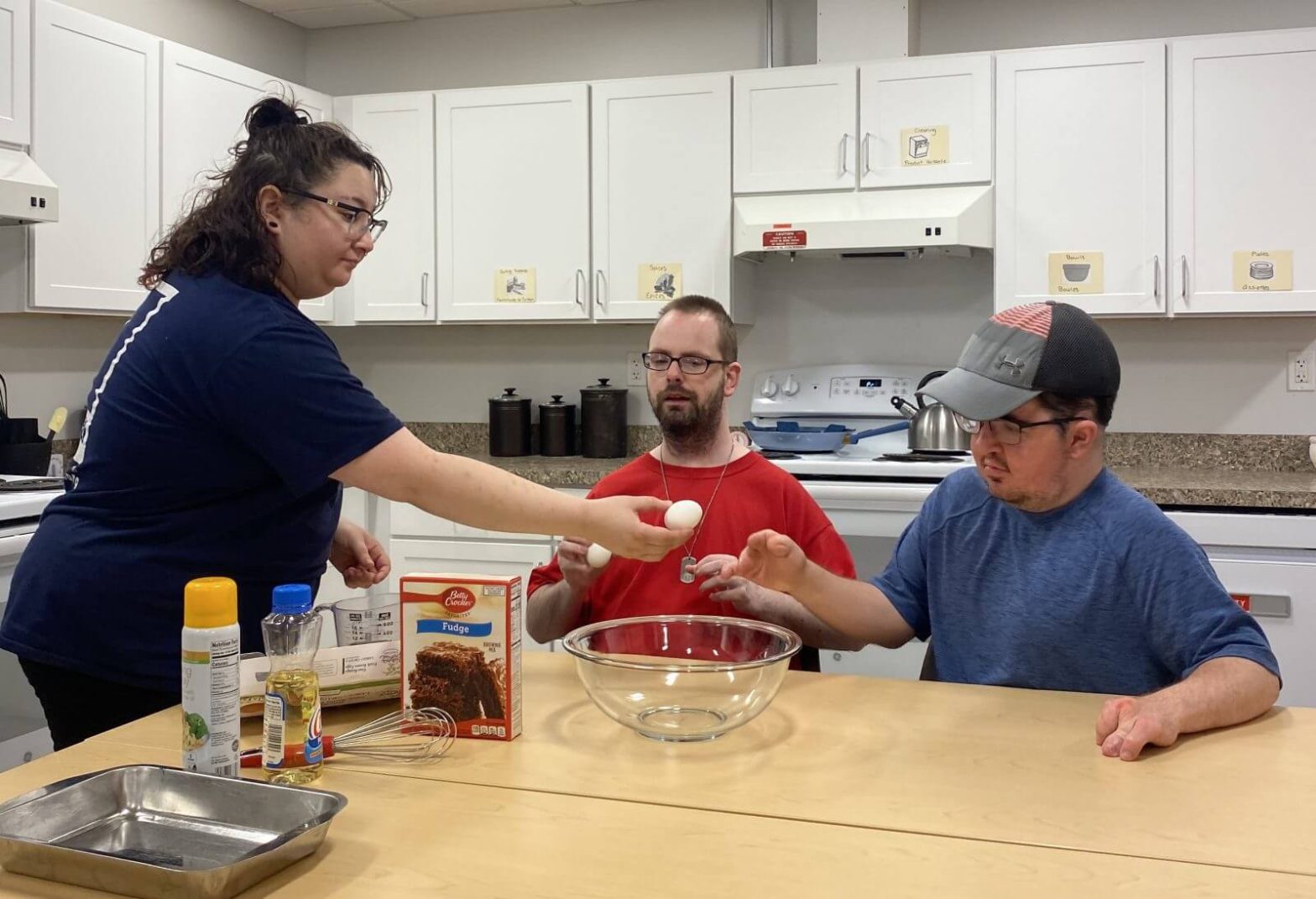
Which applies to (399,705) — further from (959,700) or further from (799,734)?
(959,700)

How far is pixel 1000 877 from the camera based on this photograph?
1.04 meters

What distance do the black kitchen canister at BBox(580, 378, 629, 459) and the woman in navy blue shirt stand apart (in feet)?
8.30

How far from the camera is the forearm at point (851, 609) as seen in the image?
70.5 inches

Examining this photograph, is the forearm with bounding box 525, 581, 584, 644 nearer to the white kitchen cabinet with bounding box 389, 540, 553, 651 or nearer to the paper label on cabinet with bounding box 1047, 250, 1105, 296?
the white kitchen cabinet with bounding box 389, 540, 553, 651

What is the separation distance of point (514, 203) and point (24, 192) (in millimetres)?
1666

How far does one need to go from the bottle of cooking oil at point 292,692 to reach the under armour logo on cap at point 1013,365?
1.00m

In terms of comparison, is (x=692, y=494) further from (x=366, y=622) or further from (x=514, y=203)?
(x=514, y=203)

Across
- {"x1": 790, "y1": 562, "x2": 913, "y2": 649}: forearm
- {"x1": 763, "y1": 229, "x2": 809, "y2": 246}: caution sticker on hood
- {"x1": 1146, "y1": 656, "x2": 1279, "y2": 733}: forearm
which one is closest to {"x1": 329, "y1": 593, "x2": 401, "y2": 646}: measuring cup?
{"x1": 790, "y1": 562, "x2": 913, "y2": 649}: forearm

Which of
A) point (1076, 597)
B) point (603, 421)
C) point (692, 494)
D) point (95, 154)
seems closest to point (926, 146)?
point (603, 421)

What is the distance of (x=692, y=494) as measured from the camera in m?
2.34

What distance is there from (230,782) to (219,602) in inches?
7.2

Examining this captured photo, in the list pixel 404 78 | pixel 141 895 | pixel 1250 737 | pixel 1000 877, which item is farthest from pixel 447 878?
pixel 404 78

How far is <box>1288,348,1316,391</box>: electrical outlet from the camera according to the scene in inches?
149

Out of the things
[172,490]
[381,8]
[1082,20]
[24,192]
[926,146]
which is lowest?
[172,490]
